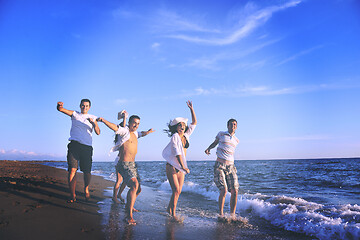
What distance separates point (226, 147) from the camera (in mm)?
4973

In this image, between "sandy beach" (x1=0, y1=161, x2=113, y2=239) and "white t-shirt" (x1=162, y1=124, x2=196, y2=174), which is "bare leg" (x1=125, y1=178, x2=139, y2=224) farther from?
"white t-shirt" (x1=162, y1=124, x2=196, y2=174)

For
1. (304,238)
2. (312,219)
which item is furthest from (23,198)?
(312,219)

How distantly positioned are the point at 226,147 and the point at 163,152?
1.39m

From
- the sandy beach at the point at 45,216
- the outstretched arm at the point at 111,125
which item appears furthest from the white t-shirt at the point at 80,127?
the sandy beach at the point at 45,216

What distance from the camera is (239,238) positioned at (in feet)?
11.8

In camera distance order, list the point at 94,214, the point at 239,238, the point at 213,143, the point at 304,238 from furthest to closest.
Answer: the point at 213,143
the point at 94,214
the point at 304,238
the point at 239,238

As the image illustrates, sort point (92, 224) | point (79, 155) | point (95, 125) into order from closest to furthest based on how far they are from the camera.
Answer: point (92, 224)
point (95, 125)
point (79, 155)

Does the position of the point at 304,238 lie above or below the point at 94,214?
below

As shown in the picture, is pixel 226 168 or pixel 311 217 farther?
pixel 226 168

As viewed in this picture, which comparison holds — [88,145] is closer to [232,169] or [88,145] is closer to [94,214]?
[94,214]

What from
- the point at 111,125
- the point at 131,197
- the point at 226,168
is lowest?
the point at 131,197

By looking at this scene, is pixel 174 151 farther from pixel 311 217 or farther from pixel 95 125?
pixel 311 217

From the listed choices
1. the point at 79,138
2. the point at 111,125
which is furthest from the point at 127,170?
the point at 79,138

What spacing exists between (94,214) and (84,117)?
6.40ft
